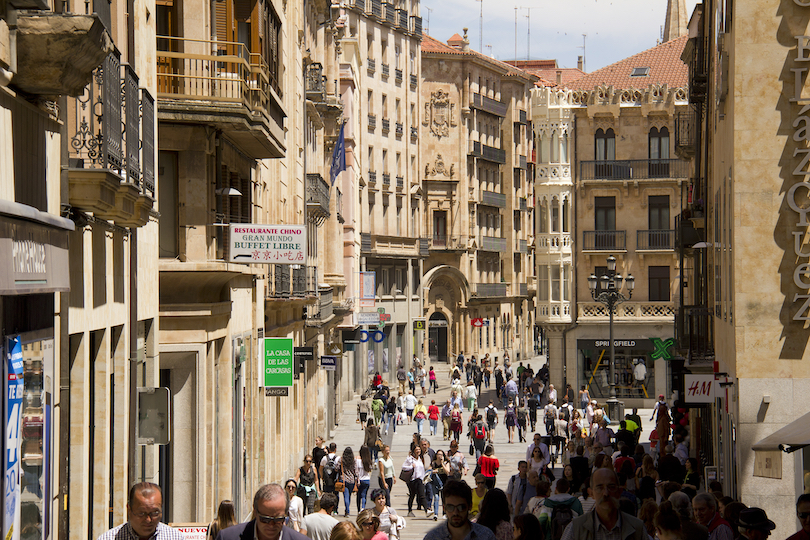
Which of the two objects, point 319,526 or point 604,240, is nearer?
point 319,526

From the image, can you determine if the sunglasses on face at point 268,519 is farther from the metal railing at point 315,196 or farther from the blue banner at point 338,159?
the blue banner at point 338,159

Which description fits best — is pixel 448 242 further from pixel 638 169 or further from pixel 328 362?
pixel 328 362

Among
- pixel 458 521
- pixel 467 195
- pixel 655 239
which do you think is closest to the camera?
pixel 458 521

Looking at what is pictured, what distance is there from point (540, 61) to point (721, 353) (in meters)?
96.8

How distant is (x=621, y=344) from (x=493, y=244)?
33.6 metres

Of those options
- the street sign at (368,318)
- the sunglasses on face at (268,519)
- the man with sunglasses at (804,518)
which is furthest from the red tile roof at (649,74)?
the sunglasses on face at (268,519)

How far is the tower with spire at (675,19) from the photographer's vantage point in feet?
348

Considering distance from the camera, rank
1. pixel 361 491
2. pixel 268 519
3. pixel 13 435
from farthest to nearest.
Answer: pixel 361 491 < pixel 13 435 < pixel 268 519

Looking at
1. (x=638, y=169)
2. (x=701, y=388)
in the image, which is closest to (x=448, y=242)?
(x=638, y=169)

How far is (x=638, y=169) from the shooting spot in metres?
50.0

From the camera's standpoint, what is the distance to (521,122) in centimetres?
8781

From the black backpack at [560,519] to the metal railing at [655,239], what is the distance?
128 feet

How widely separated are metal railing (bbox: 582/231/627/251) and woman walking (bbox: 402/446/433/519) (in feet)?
91.2

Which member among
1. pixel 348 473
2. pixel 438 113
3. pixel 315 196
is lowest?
pixel 348 473
